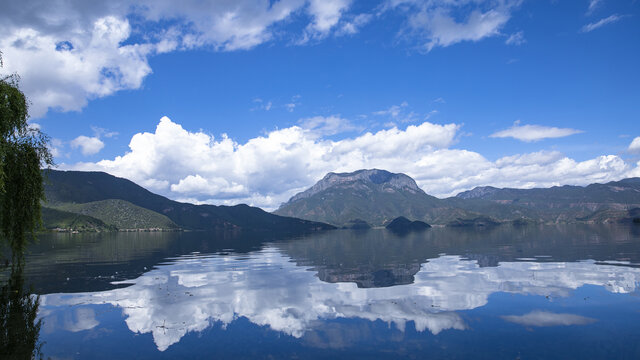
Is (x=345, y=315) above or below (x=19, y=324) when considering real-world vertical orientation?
below

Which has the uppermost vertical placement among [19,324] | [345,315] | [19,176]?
[19,176]

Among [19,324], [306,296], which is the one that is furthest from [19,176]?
[306,296]

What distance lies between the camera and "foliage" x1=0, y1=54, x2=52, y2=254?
35312 mm

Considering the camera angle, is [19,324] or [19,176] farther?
[19,176]

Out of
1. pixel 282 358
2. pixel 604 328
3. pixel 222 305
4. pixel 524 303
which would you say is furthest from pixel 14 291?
pixel 604 328

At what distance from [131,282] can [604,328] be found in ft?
171

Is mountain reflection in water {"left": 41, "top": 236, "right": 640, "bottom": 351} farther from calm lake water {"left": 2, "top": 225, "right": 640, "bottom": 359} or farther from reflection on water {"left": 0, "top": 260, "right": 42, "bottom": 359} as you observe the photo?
reflection on water {"left": 0, "top": 260, "right": 42, "bottom": 359}

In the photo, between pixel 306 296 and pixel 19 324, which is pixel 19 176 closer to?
pixel 19 324

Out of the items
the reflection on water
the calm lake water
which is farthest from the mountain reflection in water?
the reflection on water

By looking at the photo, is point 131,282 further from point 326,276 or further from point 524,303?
point 524,303

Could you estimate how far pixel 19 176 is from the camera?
123 ft

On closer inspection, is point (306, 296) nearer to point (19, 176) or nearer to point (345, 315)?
point (345, 315)

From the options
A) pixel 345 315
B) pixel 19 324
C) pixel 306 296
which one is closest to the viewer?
pixel 19 324

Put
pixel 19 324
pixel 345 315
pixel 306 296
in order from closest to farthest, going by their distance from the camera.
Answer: pixel 19 324 < pixel 345 315 < pixel 306 296
